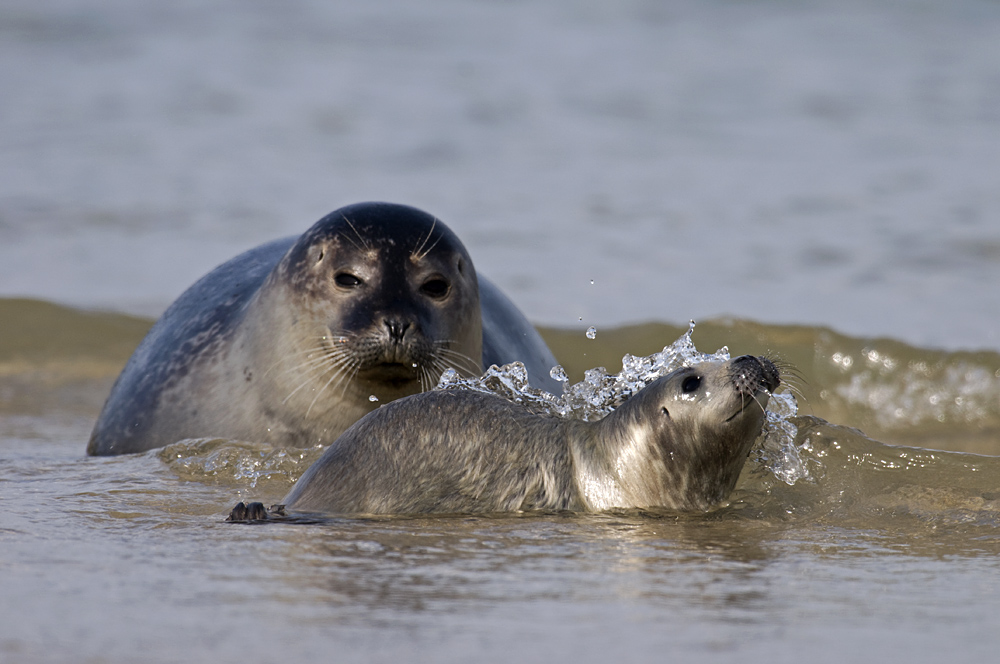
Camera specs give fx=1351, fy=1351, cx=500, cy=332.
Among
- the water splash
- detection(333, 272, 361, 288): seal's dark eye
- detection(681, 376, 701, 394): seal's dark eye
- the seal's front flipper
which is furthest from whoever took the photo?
detection(333, 272, 361, 288): seal's dark eye

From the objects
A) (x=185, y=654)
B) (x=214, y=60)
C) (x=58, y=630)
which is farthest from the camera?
(x=214, y=60)

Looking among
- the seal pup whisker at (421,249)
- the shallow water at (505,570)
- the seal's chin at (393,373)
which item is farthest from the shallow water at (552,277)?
the seal pup whisker at (421,249)

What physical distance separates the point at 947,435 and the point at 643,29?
1205 cm

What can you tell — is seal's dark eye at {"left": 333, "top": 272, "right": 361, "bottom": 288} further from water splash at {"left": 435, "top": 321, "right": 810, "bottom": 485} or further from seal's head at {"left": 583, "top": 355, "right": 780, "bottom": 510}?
seal's head at {"left": 583, "top": 355, "right": 780, "bottom": 510}

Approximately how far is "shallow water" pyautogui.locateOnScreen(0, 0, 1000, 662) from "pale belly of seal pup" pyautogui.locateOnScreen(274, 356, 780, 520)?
0.48ft

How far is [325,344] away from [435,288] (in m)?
0.48

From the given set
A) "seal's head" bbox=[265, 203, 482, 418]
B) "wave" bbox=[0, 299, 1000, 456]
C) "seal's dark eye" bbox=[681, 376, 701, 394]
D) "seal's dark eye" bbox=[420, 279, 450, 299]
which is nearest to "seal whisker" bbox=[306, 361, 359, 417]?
"seal's head" bbox=[265, 203, 482, 418]

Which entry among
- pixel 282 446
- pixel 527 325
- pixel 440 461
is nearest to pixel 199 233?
pixel 527 325

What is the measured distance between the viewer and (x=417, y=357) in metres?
4.95

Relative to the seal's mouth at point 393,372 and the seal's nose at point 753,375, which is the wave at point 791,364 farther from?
the seal's nose at point 753,375

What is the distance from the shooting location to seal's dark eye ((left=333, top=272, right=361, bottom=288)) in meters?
5.17

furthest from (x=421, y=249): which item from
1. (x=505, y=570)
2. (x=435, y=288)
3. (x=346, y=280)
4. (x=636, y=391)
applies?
(x=505, y=570)

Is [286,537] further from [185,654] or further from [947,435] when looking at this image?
[947,435]

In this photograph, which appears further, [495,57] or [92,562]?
[495,57]
